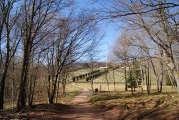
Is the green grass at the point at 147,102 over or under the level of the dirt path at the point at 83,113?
over

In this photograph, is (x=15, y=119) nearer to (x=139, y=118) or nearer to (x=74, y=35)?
(x=139, y=118)

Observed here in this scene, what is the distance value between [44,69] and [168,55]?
1505cm

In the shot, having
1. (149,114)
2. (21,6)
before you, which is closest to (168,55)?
(149,114)

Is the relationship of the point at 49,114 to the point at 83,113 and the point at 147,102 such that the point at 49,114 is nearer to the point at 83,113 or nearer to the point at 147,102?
the point at 83,113

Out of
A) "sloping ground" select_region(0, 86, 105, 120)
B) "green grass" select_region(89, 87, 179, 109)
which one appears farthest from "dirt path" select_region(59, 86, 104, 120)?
"green grass" select_region(89, 87, 179, 109)

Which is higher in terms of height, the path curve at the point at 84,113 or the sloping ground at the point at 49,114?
the sloping ground at the point at 49,114

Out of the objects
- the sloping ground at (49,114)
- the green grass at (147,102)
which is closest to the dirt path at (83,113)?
the sloping ground at (49,114)

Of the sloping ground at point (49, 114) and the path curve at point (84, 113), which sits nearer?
the sloping ground at point (49, 114)

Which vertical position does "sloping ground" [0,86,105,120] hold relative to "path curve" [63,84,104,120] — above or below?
above

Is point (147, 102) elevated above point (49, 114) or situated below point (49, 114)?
above

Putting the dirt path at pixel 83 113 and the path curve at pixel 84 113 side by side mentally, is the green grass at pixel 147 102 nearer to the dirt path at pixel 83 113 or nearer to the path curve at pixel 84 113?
the path curve at pixel 84 113

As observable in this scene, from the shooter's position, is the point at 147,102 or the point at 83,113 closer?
the point at 83,113

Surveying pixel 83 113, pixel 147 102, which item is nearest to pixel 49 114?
pixel 83 113

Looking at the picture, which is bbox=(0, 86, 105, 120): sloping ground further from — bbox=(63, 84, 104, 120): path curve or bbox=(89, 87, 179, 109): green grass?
→ bbox=(89, 87, 179, 109): green grass
